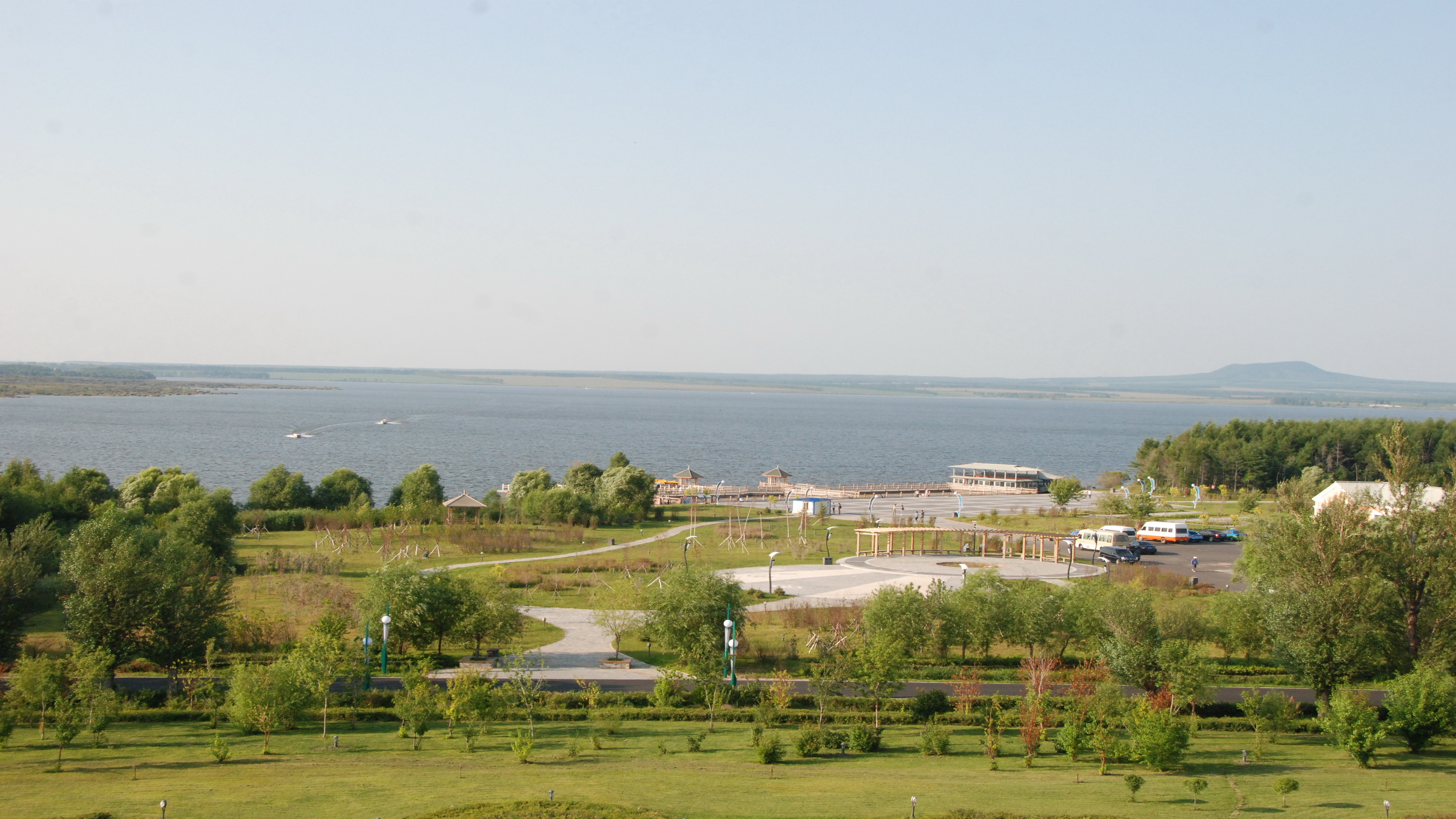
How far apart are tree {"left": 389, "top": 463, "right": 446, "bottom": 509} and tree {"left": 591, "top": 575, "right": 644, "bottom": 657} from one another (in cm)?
2999

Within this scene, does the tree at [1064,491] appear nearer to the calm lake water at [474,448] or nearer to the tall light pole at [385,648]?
the calm lake water at [474,448]

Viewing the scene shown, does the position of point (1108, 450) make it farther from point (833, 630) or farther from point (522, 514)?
point (833, 630)

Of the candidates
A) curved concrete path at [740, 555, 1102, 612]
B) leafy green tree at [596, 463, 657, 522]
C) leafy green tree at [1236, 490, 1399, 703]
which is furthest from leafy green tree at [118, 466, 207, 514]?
leafy green tree at [1236, 490, 1399, 703]

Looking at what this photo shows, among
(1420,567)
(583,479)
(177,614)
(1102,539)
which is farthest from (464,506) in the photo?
(1420,567)

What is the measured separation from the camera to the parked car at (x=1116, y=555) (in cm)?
5088

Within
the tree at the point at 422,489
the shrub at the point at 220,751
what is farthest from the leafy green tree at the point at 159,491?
the shrub at the point at 220,751

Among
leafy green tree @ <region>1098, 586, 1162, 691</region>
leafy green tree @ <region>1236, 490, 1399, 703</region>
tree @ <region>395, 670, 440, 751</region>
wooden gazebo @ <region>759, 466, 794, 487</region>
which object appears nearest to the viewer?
tree @ <region>395, 670, 440, 751</region>

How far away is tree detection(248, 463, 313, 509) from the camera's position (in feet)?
202

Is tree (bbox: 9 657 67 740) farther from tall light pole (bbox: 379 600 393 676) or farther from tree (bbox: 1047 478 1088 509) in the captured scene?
tree (bbox: 1047 478 1088 509)

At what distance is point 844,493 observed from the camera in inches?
3317

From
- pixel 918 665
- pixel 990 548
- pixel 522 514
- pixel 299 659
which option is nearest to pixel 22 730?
pixel 299 659

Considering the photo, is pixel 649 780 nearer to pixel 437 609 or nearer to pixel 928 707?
pixel 928 707

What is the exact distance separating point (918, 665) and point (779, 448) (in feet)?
392

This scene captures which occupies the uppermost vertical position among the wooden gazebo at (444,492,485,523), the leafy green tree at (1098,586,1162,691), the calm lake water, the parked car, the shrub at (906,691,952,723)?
the leafy green tree at (1098,586,1162,691)
